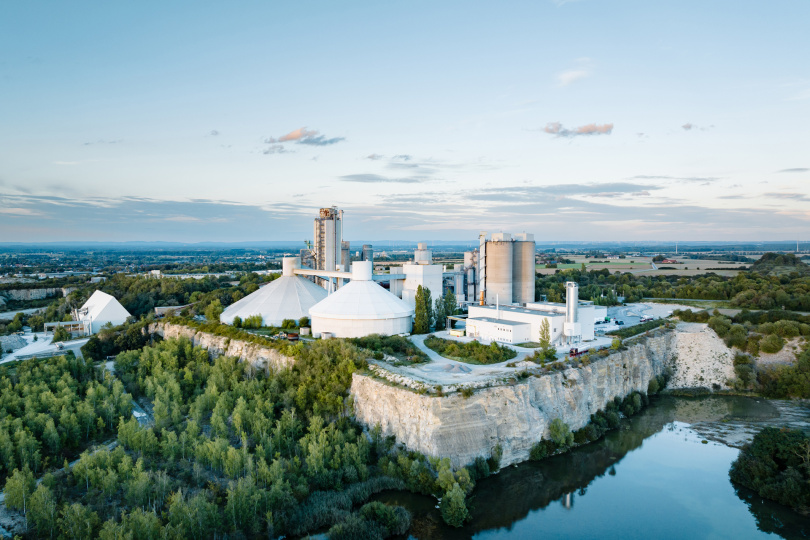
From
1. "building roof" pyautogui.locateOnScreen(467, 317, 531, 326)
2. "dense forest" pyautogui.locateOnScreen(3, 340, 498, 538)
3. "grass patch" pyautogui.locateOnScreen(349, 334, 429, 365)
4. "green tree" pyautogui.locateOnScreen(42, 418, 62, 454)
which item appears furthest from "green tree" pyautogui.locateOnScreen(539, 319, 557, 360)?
"green tree" pyautogui.locateOnScreen(42, 418, 62, 454)

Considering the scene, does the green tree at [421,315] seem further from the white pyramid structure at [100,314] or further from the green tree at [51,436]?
the white pyramid structure at [100,314]

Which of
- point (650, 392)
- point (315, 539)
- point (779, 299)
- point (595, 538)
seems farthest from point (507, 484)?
point (779, 299)

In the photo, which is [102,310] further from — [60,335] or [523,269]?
[523,269]

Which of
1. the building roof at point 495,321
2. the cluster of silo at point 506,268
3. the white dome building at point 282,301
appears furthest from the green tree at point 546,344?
the white dome building at point 282,301

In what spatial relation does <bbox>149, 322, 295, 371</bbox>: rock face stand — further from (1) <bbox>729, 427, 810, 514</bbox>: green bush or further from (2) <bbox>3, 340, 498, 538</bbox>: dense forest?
(1) <bbox>729, 427, 810, 514</bbox>: green bush

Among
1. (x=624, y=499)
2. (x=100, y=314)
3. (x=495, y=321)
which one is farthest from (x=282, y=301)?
(x=624, y=499)
